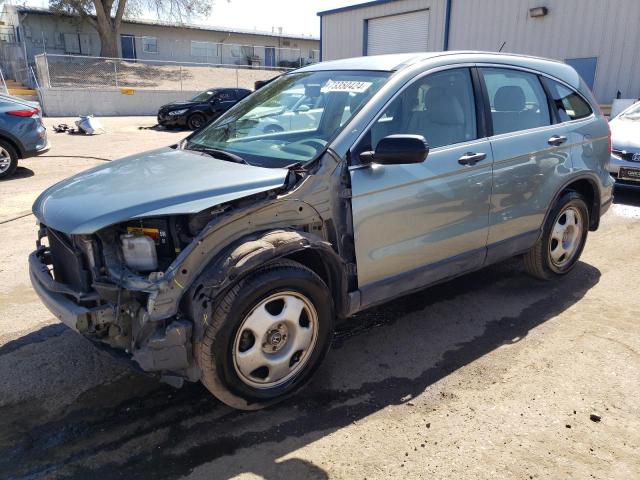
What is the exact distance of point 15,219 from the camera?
682 centimetres

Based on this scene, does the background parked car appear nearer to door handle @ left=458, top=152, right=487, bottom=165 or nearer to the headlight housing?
door handle @ left=458, top=152, right=487, bottom=165

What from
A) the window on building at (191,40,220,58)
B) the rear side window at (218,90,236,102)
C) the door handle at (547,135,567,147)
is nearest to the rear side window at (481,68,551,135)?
the door handle at (547,135,567,147)

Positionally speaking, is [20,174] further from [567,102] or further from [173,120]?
[567,102]

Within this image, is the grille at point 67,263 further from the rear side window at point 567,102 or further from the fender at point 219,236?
the rear side window at point 567,102

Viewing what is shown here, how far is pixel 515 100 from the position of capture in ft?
13.9

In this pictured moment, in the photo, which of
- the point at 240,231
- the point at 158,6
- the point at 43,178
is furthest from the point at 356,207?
the point at 158,6

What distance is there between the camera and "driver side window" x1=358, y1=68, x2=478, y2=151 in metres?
3.42

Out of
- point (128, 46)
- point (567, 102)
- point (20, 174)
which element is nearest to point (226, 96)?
point (20, 174)

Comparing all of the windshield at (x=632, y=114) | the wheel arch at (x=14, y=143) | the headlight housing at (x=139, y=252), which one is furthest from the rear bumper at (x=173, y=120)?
the headlight housing at (x=139, y=252)

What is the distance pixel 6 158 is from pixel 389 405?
8.86 meters

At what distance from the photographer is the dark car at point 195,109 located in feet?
60.1

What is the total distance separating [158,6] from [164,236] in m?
40.2

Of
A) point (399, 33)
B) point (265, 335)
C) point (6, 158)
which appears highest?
point (399, 33)

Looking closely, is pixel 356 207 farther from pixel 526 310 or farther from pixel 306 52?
pixel 306 52
